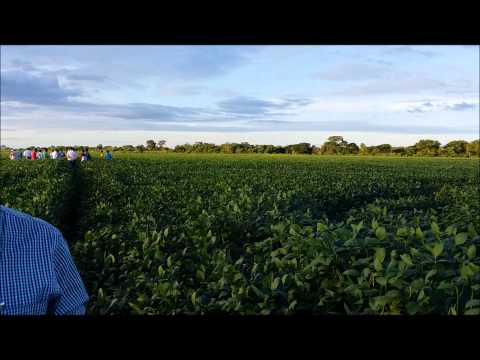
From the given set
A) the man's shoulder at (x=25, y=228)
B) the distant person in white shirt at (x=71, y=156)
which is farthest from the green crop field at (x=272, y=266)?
the distant person in white shirt at (x=71, y=156)

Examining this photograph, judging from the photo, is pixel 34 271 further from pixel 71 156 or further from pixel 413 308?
pixel 71 156

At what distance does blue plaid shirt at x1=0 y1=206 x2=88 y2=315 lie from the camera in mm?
1561

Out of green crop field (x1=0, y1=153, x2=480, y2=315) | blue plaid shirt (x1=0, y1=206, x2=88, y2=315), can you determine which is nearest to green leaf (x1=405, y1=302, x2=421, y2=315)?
green crop field (x1=0, y1=153, x2=480, y2=315)

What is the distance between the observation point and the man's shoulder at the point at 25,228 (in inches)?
64.4

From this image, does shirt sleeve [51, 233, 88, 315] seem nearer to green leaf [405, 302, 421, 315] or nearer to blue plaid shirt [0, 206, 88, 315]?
blue plaid shirt [0, 206, 88, 315]

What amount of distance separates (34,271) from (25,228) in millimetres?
190

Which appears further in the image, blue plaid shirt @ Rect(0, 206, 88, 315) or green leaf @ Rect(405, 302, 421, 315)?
green leaf @ Rect(405, 302, 421, 315)

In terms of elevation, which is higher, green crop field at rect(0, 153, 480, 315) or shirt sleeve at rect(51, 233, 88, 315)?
shirt sleeve at rect(51, 233, 88, 315)

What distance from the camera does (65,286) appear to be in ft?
5.69

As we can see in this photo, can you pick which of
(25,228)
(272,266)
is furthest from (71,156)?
(25,228)

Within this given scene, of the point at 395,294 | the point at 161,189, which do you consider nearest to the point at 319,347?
the point at 395,294

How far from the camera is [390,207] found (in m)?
10.8

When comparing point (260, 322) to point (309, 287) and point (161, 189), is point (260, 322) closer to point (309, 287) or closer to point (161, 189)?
point (309, 287)
